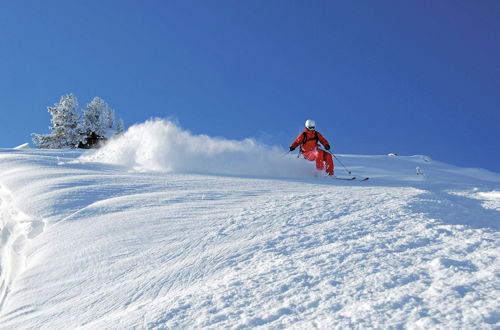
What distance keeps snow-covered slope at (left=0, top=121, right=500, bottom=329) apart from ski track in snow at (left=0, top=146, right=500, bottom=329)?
0.01 metres

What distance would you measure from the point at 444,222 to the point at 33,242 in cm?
511

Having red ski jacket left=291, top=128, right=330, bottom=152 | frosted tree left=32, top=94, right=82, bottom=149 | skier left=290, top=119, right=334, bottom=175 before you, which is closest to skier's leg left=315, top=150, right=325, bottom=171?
skier left=290, top=119, right=334, bottom=175

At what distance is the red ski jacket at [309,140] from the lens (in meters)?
10.6

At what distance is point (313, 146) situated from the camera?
34.8 feet

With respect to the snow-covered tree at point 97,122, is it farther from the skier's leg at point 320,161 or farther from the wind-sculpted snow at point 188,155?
the skier's leg at point 320,161

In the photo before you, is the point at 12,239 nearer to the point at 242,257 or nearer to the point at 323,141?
the point at 242,257

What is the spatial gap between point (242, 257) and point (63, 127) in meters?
33.3

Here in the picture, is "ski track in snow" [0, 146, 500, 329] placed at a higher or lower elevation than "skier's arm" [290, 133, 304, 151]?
lower

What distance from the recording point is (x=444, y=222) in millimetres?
4320

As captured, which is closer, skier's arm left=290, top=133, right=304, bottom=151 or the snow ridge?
the snow ridge

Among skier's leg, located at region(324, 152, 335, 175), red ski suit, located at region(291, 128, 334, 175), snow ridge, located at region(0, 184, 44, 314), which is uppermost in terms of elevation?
red ski suit, located at region(291, 128, 334, 175)

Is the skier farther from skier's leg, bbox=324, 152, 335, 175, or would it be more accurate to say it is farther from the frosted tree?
the frosted tree

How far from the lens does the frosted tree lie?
3209 centimetres

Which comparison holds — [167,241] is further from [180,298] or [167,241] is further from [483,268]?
[483,268]
